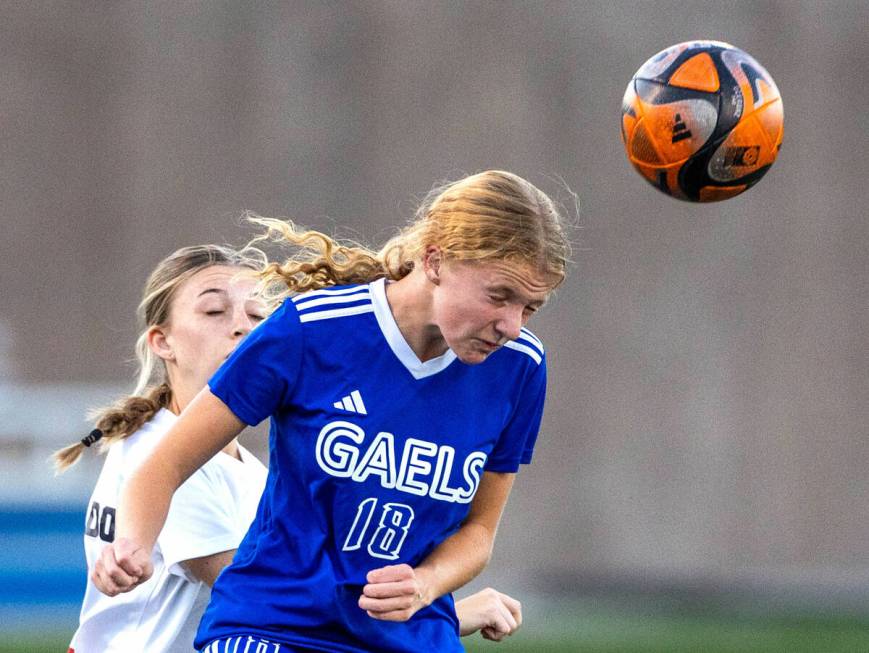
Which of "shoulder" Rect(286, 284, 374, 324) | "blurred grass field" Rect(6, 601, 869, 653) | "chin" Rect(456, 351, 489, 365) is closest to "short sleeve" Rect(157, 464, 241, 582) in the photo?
"shoulder" Rect(286, 284, 374, 324)

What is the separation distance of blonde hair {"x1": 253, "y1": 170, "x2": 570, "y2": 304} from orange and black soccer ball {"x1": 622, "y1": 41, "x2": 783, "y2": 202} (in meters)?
0.80

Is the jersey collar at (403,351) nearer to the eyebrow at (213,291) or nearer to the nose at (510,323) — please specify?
the nose at (510,323)

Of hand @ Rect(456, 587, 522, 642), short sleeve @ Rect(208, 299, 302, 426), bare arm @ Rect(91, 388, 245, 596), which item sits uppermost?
short sleeve @ Rect(208, 299, 302, 426)

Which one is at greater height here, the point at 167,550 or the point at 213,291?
the point at 213,291

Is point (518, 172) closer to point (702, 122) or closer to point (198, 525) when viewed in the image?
point (702, 122)

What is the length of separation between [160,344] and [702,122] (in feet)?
5.01

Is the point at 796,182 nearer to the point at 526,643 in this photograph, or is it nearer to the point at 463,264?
the point at 526,643

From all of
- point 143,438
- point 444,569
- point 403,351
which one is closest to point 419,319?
point 403,351

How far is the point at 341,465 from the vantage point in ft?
9.78

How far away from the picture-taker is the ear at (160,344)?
3836 millimetres

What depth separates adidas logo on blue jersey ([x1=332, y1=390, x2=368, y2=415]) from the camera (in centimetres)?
302

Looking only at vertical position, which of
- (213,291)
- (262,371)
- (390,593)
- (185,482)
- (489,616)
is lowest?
(489,616)

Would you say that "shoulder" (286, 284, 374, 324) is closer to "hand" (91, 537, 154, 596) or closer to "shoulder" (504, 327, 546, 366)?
"shoulder" (504, 327, 546, 366)

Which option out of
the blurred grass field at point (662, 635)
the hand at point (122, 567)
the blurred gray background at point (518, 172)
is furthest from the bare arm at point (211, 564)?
the blurred gray background at point (518, 172)
